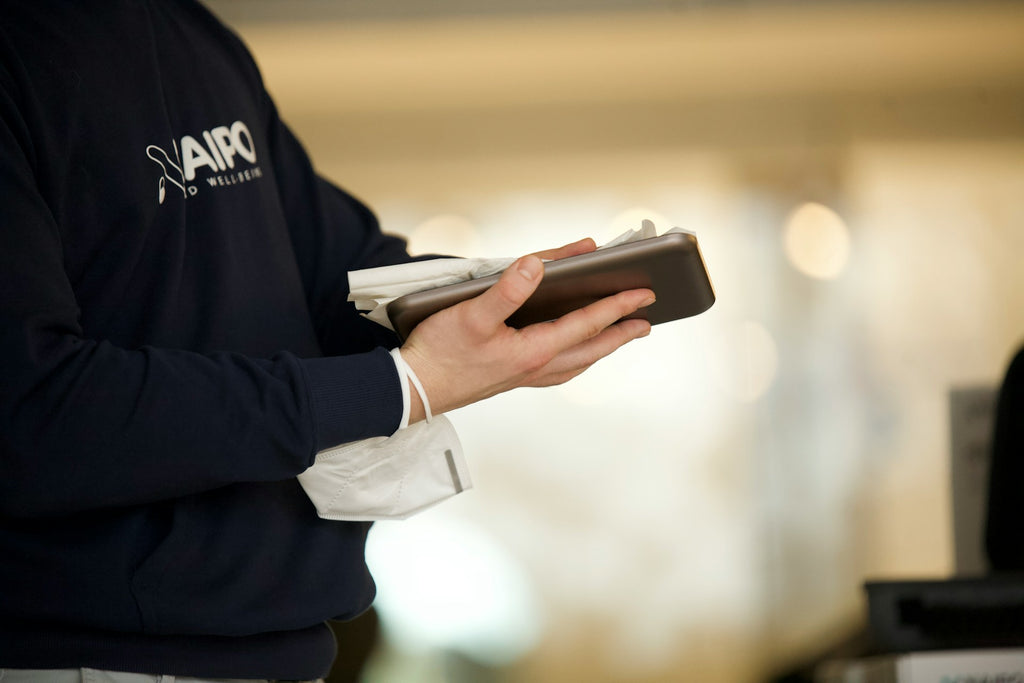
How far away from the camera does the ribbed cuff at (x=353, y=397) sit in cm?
70

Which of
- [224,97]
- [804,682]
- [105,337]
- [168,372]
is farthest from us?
[804,682]

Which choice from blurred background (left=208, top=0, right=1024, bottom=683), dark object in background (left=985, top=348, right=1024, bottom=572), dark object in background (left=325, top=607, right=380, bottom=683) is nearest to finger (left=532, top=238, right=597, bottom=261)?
dark object in background (left=985, top=348, right=1024, bottom=572)

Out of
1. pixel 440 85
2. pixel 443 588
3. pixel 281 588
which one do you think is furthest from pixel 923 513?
pixel 281 588

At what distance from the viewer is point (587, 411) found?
122 inches

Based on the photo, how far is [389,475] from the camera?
856 mm

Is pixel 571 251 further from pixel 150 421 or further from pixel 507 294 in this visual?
pixel 150 421

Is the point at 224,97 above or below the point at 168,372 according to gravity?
above

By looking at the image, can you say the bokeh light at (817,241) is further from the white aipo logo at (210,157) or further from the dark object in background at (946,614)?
the white aipo logo at (210,157)

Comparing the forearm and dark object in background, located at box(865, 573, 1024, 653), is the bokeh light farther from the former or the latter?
the forearm

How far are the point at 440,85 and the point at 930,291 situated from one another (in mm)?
1866

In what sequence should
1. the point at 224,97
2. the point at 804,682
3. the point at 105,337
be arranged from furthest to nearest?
the point at 804,682
the point at 224,97
the point at 105,337

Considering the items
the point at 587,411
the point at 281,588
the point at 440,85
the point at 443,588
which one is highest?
the point at 440,85

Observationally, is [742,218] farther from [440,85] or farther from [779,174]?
[440,85]

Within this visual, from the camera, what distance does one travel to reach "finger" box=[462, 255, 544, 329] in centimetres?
73
